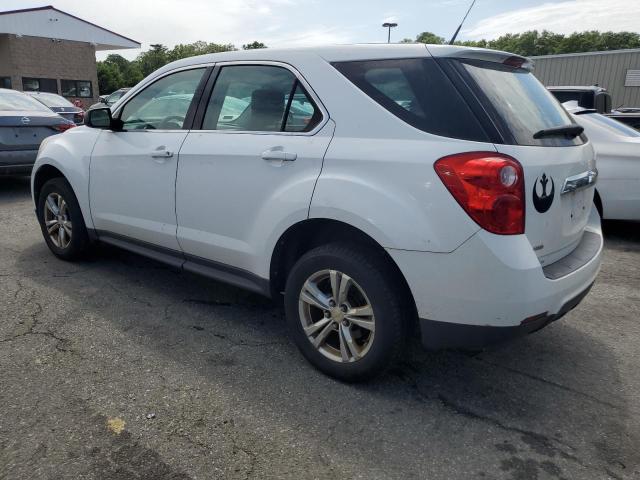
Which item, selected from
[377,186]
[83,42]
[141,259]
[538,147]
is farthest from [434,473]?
[83,42]

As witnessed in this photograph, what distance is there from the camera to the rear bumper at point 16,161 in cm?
738

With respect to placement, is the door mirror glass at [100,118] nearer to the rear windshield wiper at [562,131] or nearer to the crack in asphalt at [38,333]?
the crack in asphalt at [38,333]

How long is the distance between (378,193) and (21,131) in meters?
6.98

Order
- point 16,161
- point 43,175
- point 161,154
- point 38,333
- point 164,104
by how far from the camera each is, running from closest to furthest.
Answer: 1. point 38,333
2. point 161,154
3. point 164,104
4. point 43,175
5. point 16,161

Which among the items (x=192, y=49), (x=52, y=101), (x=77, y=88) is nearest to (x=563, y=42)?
(x=192, y=49)

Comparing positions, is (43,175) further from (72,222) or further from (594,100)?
(594,100)

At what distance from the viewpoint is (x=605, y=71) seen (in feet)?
77.6

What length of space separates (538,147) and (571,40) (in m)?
101

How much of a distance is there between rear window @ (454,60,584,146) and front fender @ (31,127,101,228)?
3.00 meters

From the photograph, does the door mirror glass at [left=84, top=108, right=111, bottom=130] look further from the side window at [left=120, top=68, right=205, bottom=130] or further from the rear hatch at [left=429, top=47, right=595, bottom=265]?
the rear hatch at [left=429, top=47, right=595, bottom=265]

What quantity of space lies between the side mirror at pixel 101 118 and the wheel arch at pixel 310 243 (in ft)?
6.12

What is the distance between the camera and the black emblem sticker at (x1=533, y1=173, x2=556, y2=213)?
7.76ft

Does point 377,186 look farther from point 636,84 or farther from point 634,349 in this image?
point 636,84

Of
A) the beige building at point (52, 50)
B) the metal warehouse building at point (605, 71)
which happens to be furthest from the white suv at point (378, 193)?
the beige building at point (52, 50)
